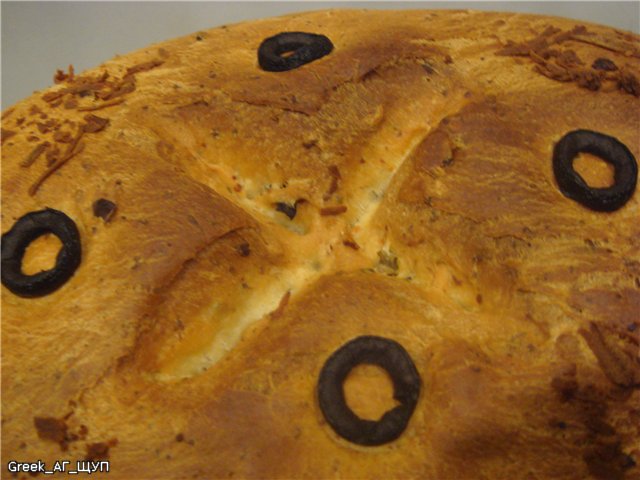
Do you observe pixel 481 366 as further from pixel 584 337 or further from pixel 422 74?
pixel 422 74

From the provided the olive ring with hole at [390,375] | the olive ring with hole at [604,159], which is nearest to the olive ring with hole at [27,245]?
the olive ring with hole at [390,375]

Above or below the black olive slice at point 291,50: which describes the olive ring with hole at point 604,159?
below

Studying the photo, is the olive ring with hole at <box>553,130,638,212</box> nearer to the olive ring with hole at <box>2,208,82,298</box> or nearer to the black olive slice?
the black olive slice

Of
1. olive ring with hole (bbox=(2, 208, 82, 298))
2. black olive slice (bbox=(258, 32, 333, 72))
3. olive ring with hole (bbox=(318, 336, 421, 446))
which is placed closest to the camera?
olive ring with hole (bbox=(318, 336, 421, 446))

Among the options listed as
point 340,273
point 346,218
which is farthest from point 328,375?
point 346,218

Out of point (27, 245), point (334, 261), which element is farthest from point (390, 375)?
point (27, 245)

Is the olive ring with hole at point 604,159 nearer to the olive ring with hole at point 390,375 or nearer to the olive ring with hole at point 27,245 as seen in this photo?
the olive ring with hole at point 390,375

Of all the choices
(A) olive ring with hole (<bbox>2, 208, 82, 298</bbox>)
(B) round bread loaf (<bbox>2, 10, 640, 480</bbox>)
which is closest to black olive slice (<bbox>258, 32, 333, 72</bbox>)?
(B) round bread loaf (<bbox>2, 10, 640, 480</bbox>)

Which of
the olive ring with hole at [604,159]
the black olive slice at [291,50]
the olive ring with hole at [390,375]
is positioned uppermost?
the black olive slice at [291,50]
